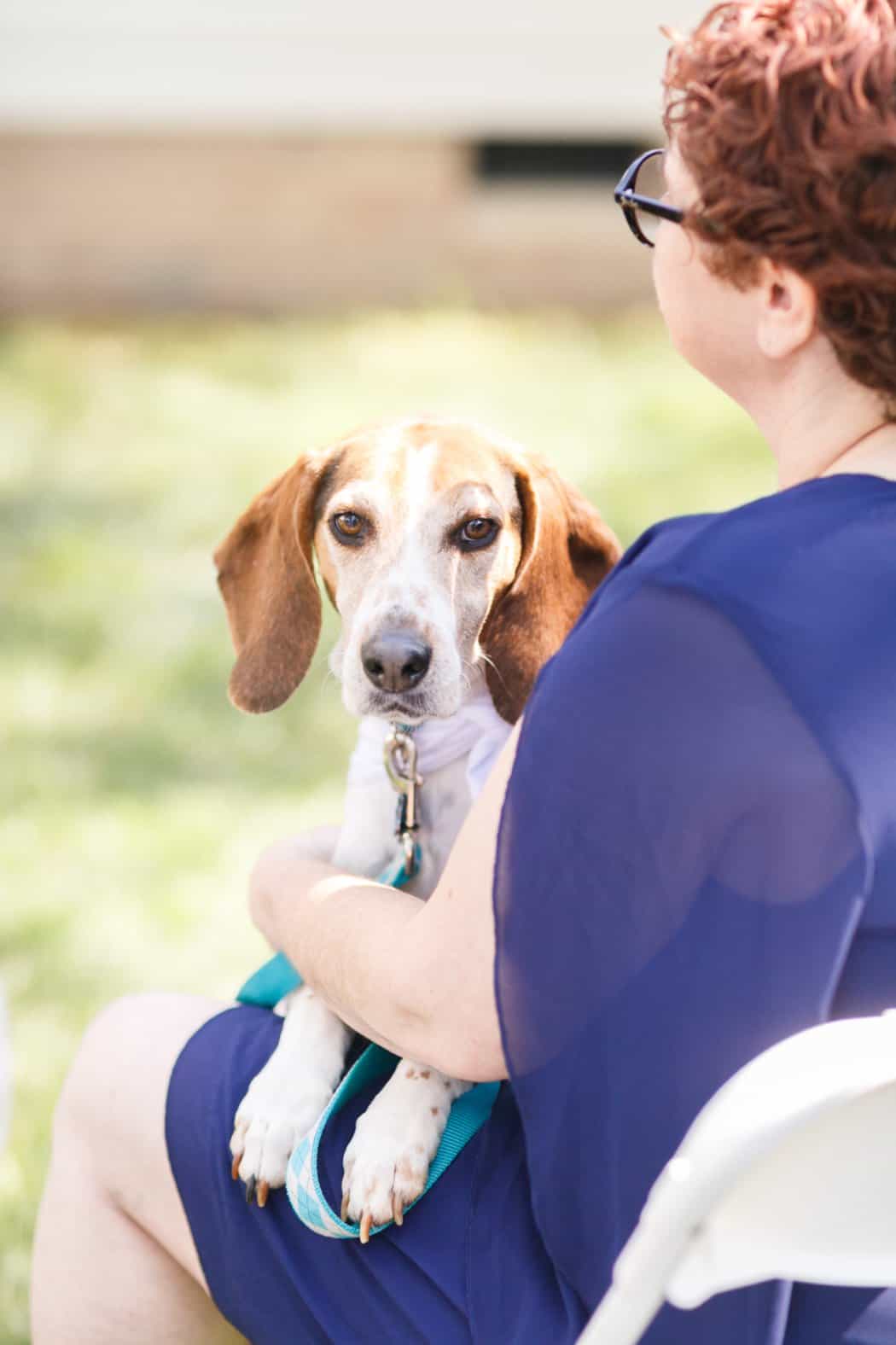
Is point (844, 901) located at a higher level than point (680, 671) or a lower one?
lower

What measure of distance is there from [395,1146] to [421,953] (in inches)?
11.1

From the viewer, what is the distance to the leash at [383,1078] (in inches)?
70.1

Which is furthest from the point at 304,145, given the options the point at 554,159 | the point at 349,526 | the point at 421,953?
the point at 421,953

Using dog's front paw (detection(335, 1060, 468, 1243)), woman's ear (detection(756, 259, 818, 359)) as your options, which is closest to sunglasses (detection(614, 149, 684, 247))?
woman's ear (detection(756, 259, 818, 359))

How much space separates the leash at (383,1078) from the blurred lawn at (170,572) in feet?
1.28

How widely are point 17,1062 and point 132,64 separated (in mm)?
7191

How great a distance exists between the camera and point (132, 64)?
914 centimetres

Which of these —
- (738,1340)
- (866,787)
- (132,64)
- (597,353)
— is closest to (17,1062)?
(738,1340)

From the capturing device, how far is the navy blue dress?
4.39 feet

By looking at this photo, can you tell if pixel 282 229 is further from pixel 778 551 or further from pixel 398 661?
pixel 778 551

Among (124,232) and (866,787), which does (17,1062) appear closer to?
(866,787)

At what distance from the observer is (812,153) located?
1451 millimetres

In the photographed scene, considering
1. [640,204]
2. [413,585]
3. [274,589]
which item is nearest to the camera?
[640,204]

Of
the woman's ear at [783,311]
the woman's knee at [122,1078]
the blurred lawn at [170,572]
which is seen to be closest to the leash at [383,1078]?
the woman's knee at [122,1078]
